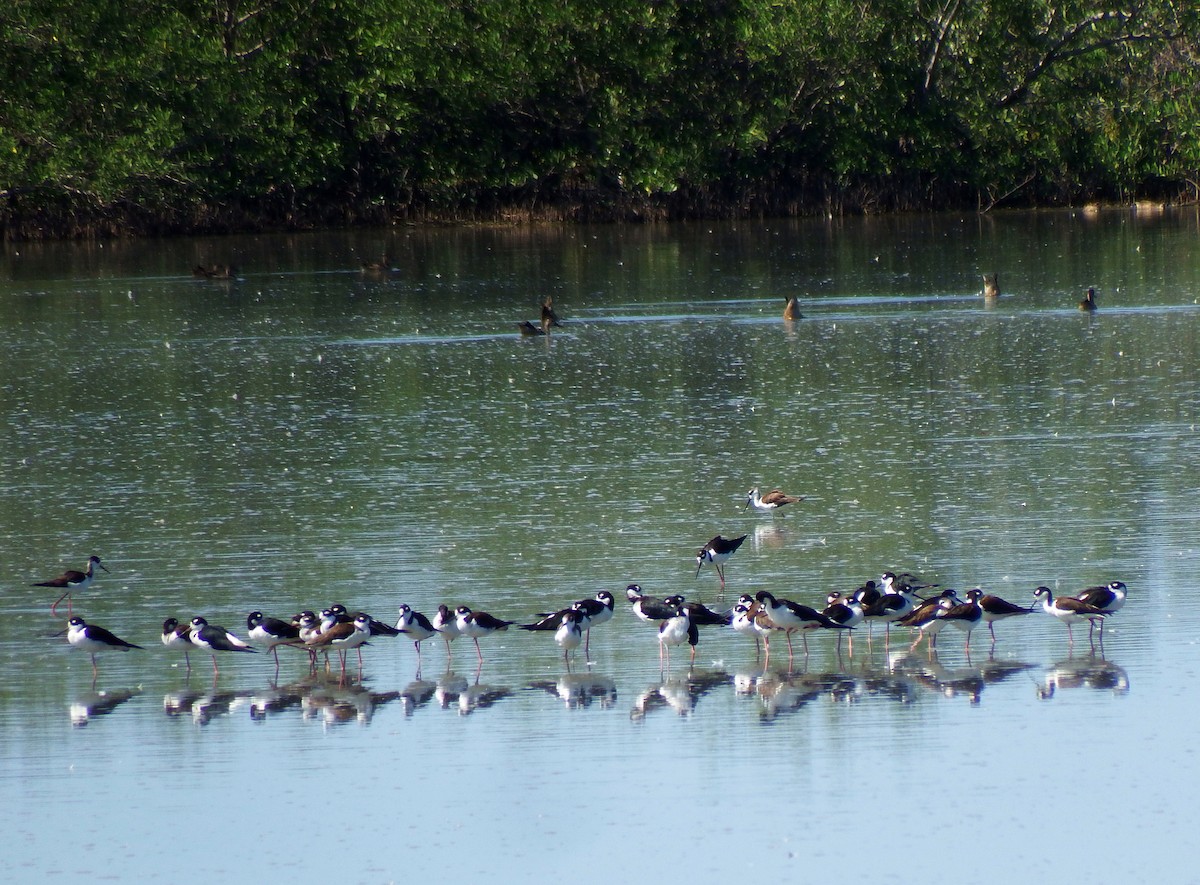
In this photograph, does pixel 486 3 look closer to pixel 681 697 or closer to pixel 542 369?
pixel 542 369

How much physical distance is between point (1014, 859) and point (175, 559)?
7.40 meters

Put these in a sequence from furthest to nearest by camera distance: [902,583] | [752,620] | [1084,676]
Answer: [902,583], [752,620], [1084,676]

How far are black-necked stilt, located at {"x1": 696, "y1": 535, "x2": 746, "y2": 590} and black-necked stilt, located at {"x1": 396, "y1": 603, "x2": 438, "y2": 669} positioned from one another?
2.34 m

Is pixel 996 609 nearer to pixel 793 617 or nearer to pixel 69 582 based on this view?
pixel 793 617

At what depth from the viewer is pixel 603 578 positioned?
40.2ft

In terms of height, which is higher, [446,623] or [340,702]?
[446,623]

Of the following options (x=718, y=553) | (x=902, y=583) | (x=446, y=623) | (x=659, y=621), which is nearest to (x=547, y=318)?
(x=718, y=553)

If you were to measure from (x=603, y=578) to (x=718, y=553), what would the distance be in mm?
781

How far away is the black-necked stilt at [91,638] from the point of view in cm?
1040

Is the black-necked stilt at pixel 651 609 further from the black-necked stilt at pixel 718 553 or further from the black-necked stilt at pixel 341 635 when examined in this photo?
the black-necked stilt at pixel 341 635

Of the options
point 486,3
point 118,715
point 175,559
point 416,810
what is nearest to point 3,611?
point 175,559

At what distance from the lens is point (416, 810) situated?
8359 mm

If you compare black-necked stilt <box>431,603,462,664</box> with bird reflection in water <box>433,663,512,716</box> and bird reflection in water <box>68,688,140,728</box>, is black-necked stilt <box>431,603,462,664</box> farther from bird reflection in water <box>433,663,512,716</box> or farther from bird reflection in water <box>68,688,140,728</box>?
bird reflection in water <box>68,688,140,728</box>

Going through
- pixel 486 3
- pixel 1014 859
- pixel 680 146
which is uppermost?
pixel 486 3
